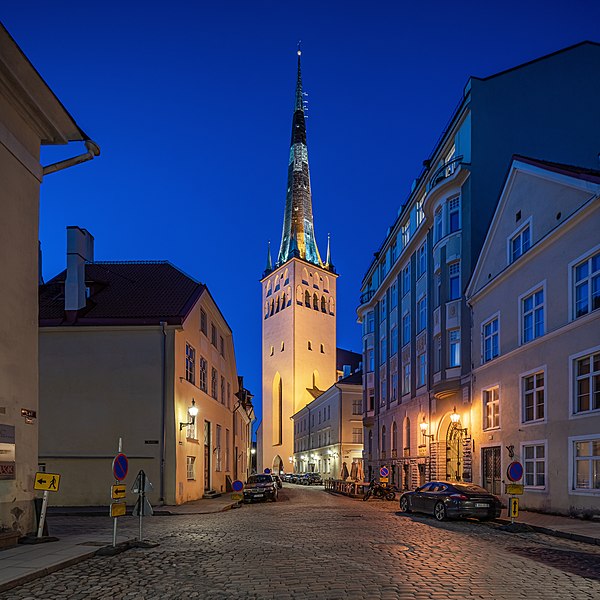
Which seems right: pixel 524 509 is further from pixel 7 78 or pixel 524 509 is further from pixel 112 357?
pixel 7 78

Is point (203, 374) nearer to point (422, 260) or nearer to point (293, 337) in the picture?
point (422, 260)

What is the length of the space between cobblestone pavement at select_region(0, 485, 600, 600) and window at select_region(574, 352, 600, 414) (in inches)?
190

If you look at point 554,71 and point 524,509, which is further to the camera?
point 554,71

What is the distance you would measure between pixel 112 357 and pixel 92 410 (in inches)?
83.1

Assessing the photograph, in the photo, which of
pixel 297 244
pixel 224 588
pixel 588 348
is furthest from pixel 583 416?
pixel 297 244

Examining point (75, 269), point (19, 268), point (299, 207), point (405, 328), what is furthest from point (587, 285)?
point (299, 207)

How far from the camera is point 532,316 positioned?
24.8 meters

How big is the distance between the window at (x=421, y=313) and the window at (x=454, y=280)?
199 inches

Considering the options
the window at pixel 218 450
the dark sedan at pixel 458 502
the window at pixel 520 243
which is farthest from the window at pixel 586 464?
the window at pixel 218 450

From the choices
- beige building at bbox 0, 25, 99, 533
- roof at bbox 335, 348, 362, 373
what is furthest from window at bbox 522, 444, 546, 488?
roof at bbox 335, 348, 362, 373

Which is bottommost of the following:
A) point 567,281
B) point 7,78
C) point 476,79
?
point 567,281

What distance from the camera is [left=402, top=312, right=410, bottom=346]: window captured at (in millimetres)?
43906

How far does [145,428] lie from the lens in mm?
26828

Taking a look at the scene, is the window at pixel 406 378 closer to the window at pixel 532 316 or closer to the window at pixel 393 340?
the window at pixel 393 340
